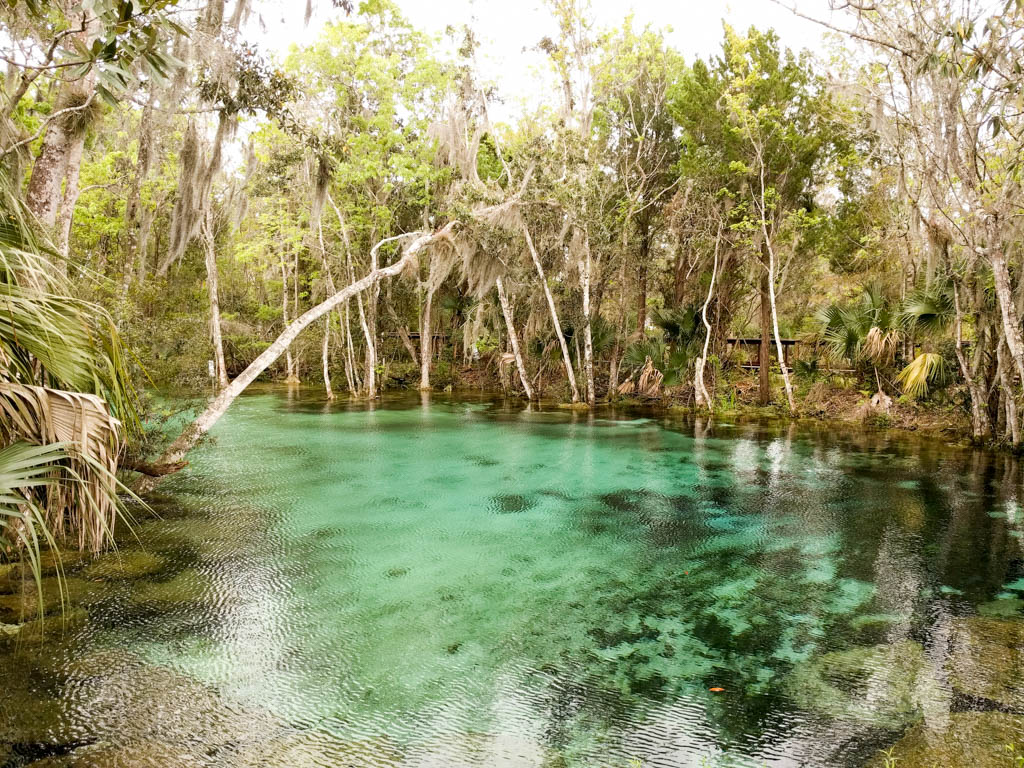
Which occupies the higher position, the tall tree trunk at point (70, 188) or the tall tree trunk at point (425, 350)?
the tall tree trunk at point (70, 188)

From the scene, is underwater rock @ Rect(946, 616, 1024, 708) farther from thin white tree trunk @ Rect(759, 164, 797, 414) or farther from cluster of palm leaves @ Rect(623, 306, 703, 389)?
cluster of palm leaves @ Rect(623, 306, 703, 389)

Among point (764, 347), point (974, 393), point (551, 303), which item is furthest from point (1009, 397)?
point (551, 303)

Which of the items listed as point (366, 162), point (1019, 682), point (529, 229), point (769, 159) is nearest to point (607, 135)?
point (529, 229)

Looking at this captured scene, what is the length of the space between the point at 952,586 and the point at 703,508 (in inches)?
115

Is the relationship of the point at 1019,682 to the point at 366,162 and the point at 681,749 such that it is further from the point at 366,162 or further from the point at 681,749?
the point at 366,162

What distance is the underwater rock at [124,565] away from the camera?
5.47m

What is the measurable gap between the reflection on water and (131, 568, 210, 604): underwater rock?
26mm

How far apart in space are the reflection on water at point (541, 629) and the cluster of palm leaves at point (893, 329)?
423 cm

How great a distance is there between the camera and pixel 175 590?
5211 millimetres

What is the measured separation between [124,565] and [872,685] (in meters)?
5.91

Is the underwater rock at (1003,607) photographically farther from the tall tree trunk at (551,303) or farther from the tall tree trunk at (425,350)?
the tall tree trunk at (425,350)

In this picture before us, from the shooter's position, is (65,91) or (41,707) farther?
(65,91)

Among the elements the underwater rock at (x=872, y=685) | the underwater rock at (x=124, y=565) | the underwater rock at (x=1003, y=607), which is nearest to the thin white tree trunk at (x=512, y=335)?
the underwater rock at (x=124, y=565)

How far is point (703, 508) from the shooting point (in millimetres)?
8047
